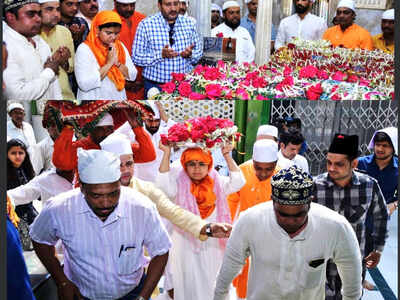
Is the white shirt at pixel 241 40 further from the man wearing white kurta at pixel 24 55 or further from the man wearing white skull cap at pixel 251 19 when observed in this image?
the man wearing white kurta at pixel 24 55

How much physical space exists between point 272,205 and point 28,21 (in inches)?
84.1

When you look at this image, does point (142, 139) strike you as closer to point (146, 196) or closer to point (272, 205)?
point (146, 196)

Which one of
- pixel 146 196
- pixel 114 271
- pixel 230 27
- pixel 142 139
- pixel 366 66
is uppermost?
pixel 230 27

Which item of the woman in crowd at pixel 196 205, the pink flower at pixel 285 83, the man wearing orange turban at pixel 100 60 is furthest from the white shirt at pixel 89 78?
the pink flower at pixel 285 83

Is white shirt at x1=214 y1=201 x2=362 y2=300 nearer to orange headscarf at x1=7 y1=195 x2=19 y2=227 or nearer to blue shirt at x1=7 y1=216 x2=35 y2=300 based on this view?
blue shirt at x1=7 y1=216 x2=35 y2=300

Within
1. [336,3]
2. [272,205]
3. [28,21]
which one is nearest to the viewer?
[272,205]

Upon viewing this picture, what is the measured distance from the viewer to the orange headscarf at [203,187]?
2.72m

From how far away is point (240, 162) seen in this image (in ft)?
9.14

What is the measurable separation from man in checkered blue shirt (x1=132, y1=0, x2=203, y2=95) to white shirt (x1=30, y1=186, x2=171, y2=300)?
1.78 meters

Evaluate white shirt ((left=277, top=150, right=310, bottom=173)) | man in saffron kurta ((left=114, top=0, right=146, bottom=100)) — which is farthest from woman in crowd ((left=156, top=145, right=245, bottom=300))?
man in saffron kurta ((left=114, top=0, right=146, bottom=100))

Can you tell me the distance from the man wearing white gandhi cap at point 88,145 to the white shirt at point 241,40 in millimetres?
1975

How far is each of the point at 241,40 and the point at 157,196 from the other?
2254 mm

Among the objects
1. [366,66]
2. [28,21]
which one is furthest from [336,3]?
[28,21]

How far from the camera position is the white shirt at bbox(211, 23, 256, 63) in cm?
441
